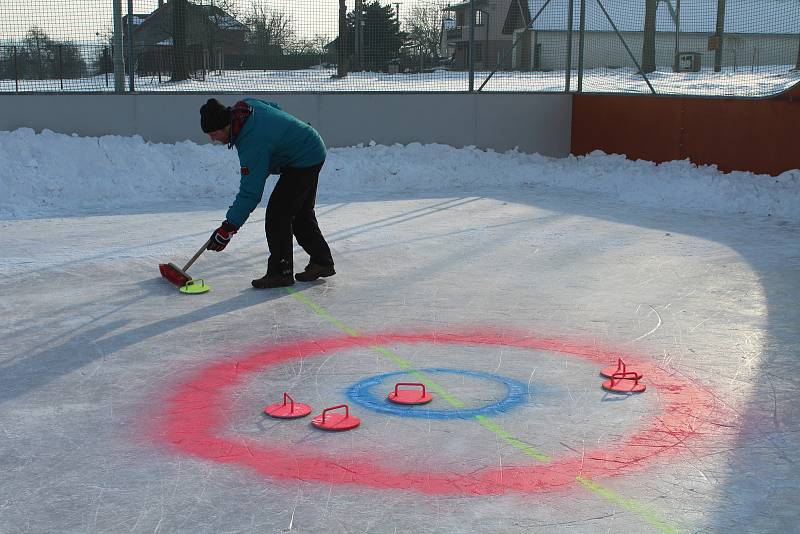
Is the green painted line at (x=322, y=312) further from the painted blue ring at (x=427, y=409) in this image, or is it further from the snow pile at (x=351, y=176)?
the snow pile at (x=351, y=176)

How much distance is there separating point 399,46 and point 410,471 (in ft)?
40.9

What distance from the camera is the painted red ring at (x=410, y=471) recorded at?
3812 millimetres

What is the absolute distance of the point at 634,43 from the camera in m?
16.0

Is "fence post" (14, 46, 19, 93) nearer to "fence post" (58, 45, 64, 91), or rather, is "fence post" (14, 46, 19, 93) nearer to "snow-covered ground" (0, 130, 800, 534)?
"fence post" (58, 45, 64, 91)

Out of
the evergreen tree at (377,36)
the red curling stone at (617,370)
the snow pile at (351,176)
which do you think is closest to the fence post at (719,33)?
the snow pile at (351,176)

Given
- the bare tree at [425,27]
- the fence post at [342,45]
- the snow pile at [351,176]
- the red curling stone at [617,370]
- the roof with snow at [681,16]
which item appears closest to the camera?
the red curling stone at [617,370]

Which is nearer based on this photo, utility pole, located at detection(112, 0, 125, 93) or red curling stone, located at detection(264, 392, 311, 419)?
red curling stone, located at detection(264, 392, 311, 419)

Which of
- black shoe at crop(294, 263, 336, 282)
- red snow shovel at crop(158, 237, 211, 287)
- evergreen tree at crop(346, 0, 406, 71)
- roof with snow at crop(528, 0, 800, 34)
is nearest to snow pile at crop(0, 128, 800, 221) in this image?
evergreen tree at crop(346, 0, 406, 71)

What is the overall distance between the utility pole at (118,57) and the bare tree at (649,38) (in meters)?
7.89

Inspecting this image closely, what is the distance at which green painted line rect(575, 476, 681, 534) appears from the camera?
3.41m

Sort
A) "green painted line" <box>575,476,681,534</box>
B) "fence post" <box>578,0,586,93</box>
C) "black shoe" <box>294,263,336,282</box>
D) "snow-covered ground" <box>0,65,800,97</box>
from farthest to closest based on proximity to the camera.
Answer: "fence post" <box>578,0,586,93</box> < "snow-covered ground" <box>0,65,800,97</box> < "black shoe" <box>294,263,336,282</box> < "green painted line" <box>575,476,681,534</box>

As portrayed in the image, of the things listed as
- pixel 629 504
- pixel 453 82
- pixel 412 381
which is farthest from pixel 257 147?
pixel 453 82

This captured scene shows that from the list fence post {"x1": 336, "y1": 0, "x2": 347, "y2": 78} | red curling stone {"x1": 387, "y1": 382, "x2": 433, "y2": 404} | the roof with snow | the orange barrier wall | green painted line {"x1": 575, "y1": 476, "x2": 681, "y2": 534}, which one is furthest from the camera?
fence post {"x1": 336, "y1": 0, "x2": 347, "y2": 78}

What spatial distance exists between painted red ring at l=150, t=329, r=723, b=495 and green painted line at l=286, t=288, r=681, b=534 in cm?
9
